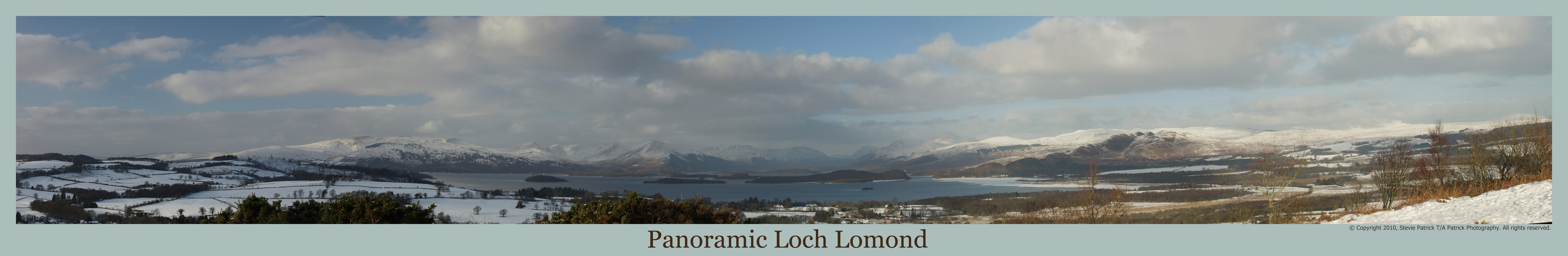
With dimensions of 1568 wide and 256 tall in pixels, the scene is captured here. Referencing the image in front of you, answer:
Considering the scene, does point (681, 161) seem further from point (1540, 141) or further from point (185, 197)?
point (1540, 141)

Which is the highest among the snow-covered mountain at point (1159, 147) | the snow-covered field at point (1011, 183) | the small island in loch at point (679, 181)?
the snow-covered mountain at point (1159, 147)

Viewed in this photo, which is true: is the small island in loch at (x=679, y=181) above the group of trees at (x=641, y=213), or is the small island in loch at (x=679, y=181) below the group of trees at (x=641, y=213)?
below

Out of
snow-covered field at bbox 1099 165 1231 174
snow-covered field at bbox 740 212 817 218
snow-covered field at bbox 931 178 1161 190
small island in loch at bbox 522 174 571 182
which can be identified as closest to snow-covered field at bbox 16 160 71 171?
small island in loch at bbox 522 174 571 182

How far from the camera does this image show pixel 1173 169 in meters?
56.1

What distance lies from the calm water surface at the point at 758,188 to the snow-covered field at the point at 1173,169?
22619mm

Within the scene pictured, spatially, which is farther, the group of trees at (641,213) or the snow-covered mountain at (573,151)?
the snow-covered mountain at (573,151)

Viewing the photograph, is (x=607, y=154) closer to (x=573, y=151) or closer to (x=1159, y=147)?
(x=573, y=151)

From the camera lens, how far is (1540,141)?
1115cm

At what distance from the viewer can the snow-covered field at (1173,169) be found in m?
52.5

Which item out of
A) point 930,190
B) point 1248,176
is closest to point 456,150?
point 930,190

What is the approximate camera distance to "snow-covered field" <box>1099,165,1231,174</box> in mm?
52469

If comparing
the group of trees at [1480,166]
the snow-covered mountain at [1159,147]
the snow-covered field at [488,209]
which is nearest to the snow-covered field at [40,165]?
the snow-covered field at [488,209]

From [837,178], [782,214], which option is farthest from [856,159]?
[782,214]

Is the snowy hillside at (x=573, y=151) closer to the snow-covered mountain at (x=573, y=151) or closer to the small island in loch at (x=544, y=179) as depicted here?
the snow-covered mountain at (x=573, y=151)
